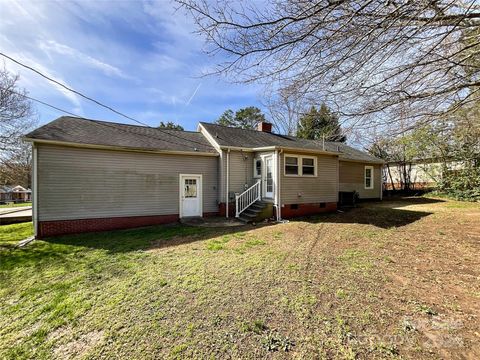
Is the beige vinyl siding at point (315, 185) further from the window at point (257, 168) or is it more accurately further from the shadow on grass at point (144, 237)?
the shadow on grass at point (144, 237)

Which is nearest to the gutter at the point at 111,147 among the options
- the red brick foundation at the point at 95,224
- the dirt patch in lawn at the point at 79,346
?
the red brick foundation at the point at 95,224

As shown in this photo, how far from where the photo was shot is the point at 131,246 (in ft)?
22.4

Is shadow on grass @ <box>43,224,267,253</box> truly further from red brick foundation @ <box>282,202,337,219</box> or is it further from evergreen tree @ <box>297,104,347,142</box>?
evergreen tree @ <box>297,104,347,142</box>

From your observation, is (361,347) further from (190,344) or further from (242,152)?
(242,152)

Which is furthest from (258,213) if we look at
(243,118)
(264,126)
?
(243,118)

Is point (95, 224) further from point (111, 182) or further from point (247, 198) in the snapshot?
point (247, 198)

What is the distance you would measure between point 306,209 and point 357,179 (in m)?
7.22

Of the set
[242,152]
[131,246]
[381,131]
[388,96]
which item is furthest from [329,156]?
[131,246]

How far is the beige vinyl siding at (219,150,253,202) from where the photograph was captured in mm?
11141

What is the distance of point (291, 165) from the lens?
1087 centimetres

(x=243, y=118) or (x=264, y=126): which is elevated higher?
(x=243, y=118)

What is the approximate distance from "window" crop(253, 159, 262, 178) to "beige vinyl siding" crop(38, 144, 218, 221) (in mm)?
1927

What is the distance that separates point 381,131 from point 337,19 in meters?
2.58

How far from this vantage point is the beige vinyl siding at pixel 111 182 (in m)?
8.47
